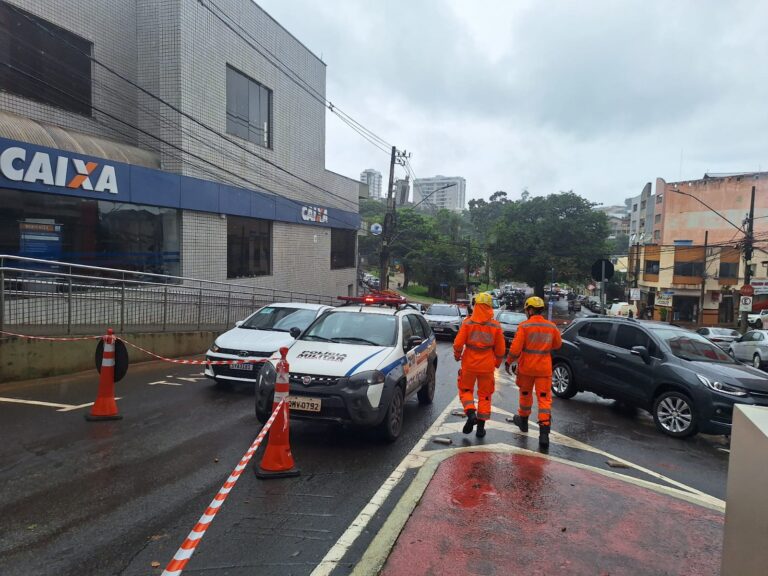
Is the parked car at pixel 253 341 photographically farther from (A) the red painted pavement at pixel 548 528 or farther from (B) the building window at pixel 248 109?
(B) the building window at pixel 248 109

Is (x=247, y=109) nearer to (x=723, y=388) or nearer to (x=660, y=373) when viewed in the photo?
(x=660, y=373)

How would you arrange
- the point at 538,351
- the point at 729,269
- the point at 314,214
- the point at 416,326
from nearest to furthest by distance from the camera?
the point at 538,351 → the point at 416,326 → the point at 314,214 → the point at 729,269

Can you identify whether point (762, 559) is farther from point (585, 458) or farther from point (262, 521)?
point (585, 458)

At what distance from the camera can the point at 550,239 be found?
52.3m

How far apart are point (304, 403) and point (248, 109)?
16542 millimetres

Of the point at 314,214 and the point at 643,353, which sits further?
the point at 314,214

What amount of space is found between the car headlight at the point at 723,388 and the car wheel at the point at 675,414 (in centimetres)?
32

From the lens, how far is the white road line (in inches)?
136

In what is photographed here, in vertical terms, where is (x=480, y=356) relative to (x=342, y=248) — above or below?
below

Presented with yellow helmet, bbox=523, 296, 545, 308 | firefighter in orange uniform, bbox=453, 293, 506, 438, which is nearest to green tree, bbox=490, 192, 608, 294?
yellow helmet, bbox=523, 296, 545, 308

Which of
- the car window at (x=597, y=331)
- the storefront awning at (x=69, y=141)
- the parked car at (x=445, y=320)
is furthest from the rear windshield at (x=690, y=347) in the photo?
the storefront awning at (x=69, y=141)

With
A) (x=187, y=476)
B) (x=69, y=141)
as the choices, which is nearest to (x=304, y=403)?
(x=187, y=476)

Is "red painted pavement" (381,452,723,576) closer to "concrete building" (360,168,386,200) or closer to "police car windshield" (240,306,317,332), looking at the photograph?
"police car windshield" (240,306,317,332)

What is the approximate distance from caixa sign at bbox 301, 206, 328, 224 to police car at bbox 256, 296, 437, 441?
1638 centimetres
